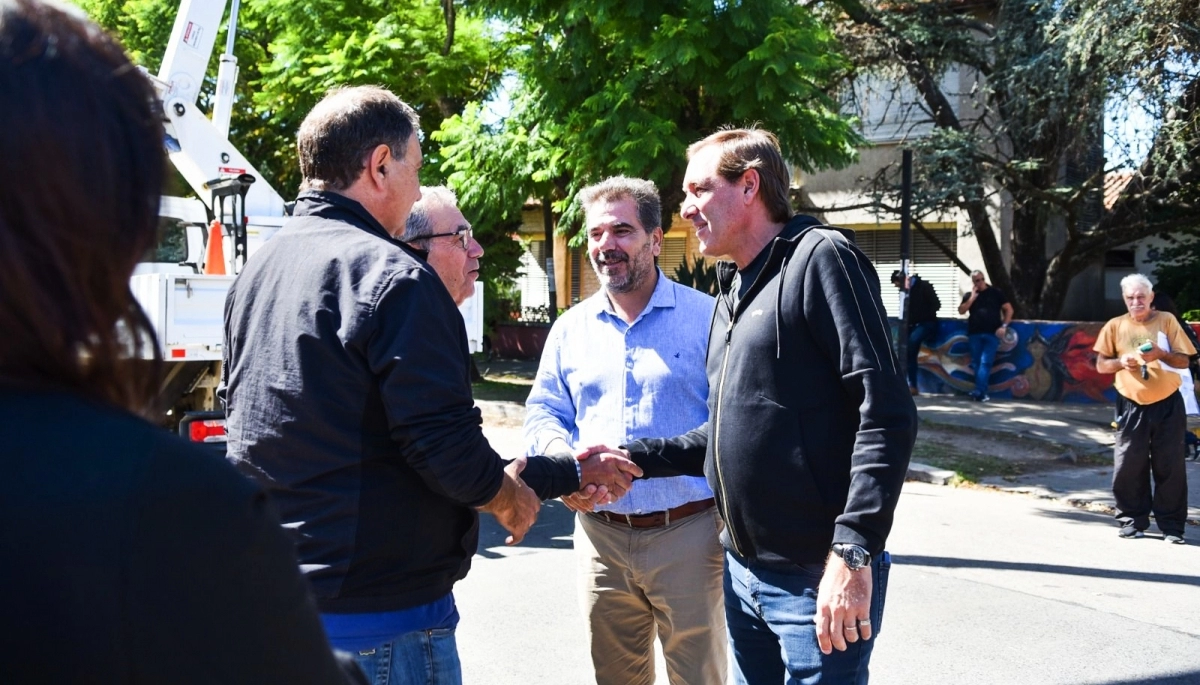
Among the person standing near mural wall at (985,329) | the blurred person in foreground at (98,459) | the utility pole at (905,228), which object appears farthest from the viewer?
the person standing near mural wall at (985,329)

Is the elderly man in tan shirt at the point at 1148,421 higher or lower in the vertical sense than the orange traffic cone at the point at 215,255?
lower

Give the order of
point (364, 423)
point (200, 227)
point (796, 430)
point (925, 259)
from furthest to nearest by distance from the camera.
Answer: point (925, 259) → point (200, 227) → point (796, 430) → point (364, 423)

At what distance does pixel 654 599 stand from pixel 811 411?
1.20 m

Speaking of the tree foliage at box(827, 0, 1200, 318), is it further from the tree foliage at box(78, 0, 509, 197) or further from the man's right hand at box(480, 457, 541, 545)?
A: the man's right hand at box(480, 457, 541, 545)

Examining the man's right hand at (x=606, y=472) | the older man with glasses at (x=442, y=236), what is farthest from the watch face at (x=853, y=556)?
the older man with glasses at (x=442, y=236)

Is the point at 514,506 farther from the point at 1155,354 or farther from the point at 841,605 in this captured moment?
the point at 1155,354

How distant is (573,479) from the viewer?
3.19 metres

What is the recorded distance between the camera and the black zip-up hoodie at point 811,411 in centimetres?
252

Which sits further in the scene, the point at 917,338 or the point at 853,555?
the point at 917,338

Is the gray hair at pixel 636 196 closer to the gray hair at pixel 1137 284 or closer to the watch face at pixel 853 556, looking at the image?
→ the watch face at pixel 853 556

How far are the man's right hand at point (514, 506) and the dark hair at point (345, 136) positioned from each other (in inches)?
32.4

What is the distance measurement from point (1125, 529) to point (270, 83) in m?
13.7

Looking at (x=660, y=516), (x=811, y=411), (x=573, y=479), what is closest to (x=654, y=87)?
(x=660, y=516)

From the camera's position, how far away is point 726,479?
2838mm
